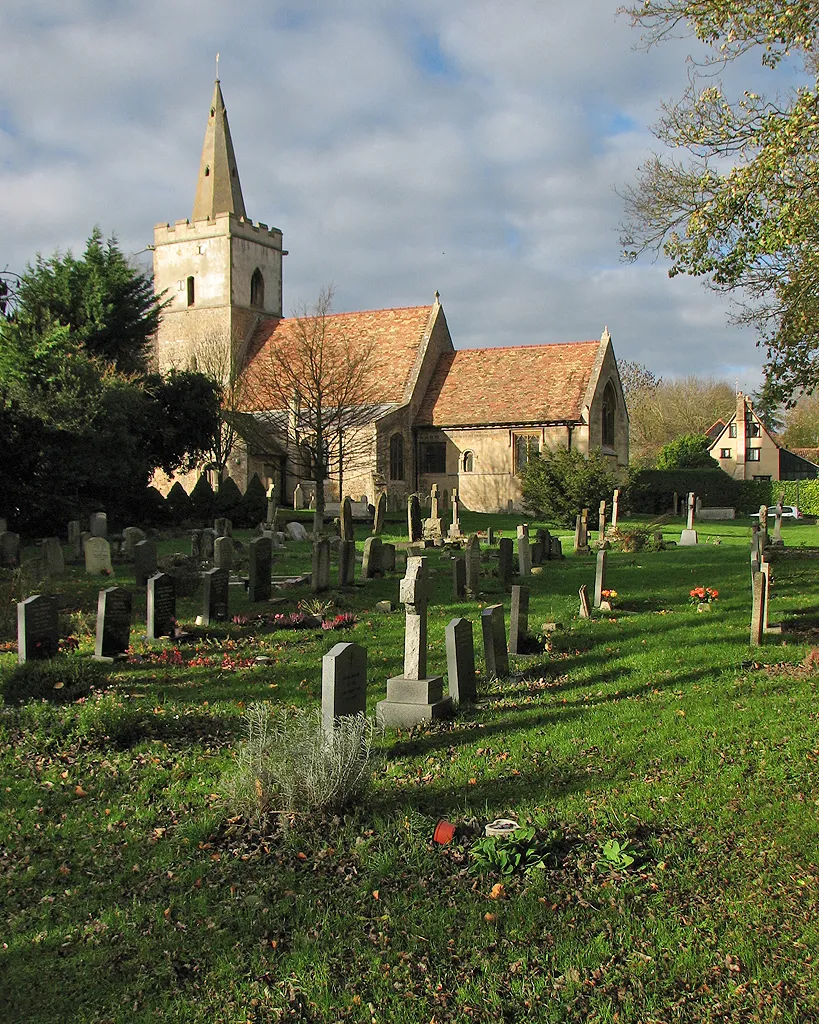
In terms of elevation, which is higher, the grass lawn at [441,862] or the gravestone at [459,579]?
the gravestone at [459,579]

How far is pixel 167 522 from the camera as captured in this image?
96.4 feet

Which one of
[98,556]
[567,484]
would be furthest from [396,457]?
[98,556]

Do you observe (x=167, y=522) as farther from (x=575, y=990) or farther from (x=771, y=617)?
(x=575, y=990)

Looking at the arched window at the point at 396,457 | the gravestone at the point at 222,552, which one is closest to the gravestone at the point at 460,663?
the gravestone at the point at 222,552

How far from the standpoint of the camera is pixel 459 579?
1442cm

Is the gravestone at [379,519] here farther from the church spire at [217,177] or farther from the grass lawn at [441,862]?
the church spire at [217,177]

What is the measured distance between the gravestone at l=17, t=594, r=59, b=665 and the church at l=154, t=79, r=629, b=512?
26108mm

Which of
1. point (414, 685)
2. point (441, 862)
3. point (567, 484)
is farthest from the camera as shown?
point (567, 484)

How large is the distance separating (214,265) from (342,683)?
4218cm

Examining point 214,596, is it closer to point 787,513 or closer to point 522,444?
point 522,444

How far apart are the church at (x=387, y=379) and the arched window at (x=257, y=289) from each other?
8cm

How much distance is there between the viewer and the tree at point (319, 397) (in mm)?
34875

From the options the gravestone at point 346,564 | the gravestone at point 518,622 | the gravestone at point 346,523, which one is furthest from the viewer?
the gravestone at point 346,523

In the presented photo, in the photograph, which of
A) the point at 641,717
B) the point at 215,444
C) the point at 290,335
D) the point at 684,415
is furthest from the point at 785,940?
the point at 684,415
